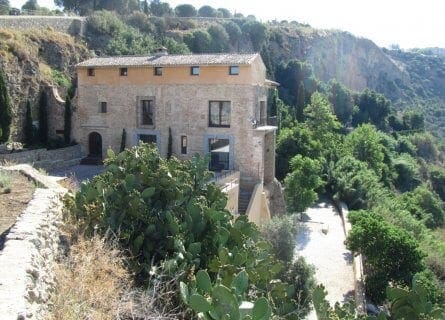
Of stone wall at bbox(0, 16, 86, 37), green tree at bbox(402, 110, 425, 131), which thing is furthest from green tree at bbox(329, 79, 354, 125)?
stone wall at bbox(0, 16, 86, 37)

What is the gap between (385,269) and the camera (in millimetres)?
16938

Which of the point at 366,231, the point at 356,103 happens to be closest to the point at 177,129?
the point at 366,231

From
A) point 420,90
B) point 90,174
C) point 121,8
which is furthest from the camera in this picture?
point 420,90

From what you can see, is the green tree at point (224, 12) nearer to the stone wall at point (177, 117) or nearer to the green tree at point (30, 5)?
the green tree at point (30, 5)

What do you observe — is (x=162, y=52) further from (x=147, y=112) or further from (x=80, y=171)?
(x=80, y=171)

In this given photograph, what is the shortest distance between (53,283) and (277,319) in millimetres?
3381

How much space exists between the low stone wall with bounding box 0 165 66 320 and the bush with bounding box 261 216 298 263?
9.67m

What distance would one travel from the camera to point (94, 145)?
29.1m

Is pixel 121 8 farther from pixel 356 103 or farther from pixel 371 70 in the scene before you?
pixel 371 70

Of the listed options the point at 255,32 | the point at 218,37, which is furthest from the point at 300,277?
the point at 255,32

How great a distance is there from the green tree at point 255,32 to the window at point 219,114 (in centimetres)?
4210

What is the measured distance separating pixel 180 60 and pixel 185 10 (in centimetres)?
5413

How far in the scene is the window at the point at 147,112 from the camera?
89.2 ft

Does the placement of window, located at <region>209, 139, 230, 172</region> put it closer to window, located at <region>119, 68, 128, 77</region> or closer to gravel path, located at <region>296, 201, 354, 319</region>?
gravel path, located at <region>296, 201, 354, 319</region>
